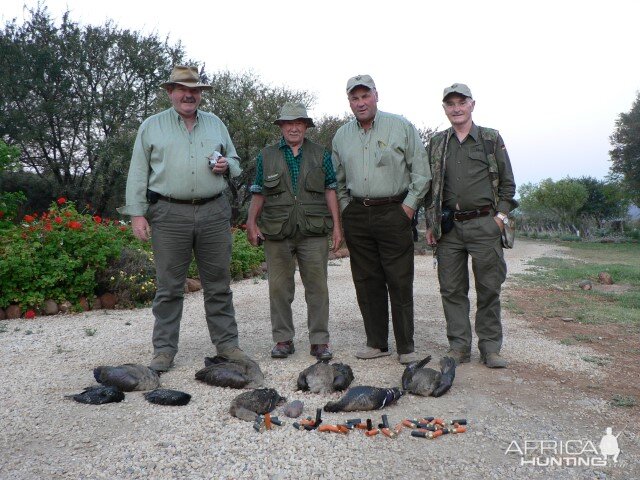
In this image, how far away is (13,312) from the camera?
7.78 meters

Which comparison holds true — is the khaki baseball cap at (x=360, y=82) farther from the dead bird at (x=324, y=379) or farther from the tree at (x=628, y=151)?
the tree at (x=628, y=151)

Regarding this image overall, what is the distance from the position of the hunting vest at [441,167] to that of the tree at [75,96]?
56.9 ft

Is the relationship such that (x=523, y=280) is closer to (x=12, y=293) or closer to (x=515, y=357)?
(x=515, y=357)

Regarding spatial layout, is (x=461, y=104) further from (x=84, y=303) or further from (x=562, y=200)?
(x=562, y=200)

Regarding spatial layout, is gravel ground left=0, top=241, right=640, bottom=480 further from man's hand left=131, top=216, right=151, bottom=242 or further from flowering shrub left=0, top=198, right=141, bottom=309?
flowering shrub left=0, top=198, right=141, bottom=309

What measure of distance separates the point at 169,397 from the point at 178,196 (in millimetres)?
1618

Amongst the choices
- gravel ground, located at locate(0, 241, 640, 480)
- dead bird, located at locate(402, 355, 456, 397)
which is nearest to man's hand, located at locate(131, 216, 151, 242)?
gravel ground, located at locate(0, 241, 640, 480)

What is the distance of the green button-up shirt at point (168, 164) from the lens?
4.98 metres

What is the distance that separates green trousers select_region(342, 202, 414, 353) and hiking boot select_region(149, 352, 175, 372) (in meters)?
1.71

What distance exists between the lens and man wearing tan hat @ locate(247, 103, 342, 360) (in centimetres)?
534

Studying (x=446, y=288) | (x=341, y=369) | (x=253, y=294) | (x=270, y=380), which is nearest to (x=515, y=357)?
(x=446, y=288)

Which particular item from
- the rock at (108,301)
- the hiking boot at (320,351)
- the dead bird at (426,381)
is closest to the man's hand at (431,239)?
the dead bird at (426,381)

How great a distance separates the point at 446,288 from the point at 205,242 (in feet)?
6.89

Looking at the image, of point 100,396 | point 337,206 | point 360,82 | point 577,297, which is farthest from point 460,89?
point 577,297
